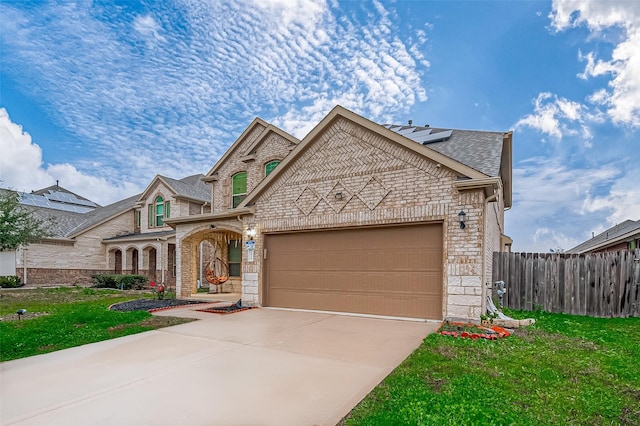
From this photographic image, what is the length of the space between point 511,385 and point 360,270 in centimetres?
514

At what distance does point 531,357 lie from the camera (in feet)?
16.0

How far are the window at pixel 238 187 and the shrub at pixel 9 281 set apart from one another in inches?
518

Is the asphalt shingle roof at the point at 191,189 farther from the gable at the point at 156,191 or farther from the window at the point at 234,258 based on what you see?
the window at the point at 234,258

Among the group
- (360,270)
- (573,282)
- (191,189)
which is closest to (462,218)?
(360,270)

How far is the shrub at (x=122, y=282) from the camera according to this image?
1822cm

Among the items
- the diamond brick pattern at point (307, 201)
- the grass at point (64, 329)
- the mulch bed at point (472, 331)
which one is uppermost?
the diamond brick pattern at point (307, 201)

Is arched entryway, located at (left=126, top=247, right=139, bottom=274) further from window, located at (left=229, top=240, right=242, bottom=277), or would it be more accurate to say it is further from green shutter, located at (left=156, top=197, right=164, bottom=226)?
window, located at (left=229, top=240, right=242, bottom=277)

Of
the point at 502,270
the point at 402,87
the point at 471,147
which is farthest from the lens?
the point at 402,87

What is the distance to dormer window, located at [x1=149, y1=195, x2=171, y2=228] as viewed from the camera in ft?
65.1

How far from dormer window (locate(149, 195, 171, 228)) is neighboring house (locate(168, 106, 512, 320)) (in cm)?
1107

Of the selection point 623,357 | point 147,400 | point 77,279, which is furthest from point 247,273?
point 77,279

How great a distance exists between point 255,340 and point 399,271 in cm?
390

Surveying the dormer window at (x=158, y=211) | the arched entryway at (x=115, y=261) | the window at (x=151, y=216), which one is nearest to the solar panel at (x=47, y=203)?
the arched entryway at (x=115, y=261)

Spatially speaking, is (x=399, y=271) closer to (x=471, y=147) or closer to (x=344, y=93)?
(x=471, y=147)
